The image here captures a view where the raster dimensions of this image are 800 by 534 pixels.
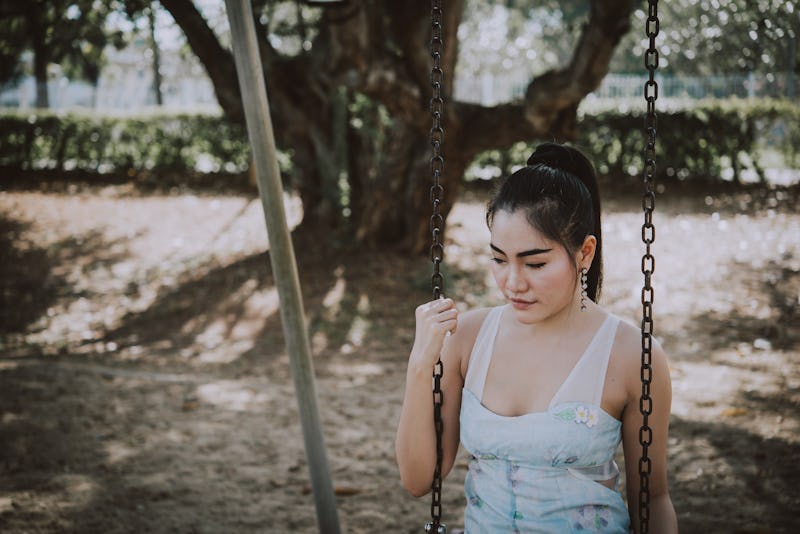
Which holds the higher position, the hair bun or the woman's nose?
the hair bun

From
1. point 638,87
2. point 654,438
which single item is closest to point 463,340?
point 654,438

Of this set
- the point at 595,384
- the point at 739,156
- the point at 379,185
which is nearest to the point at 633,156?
the point at 739,156

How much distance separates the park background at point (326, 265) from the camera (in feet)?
14.3

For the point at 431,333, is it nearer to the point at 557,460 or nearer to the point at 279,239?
the point at 557,460

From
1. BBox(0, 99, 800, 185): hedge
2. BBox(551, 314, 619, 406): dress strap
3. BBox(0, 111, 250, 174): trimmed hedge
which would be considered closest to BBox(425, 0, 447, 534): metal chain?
BBox(551, 314, 619, 406): dress strap

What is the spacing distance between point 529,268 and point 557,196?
0.22 metres

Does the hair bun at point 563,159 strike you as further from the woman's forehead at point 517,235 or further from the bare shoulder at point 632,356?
the bare shoulder at point 632,356

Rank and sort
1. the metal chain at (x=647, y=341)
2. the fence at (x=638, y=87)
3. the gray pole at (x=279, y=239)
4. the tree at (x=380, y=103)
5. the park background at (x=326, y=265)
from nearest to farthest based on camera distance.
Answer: the metal chain at (x=647, y=341)
the gray pole at (x=279, y=239)
the park background at (x=326, y=265)
the tree at (x=380, y=103)
the fence at (x=638, y=87)

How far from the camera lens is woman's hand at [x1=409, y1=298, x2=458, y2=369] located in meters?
2.14

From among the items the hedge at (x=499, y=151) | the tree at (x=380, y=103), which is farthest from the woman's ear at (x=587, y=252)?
the hedge at (x=499, y=151)

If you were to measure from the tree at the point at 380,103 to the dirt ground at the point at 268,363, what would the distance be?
2.30 feet

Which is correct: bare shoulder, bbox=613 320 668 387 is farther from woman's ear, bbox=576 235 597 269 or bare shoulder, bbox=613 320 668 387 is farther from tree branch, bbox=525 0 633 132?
tree branch, bbox=525 0 633 132

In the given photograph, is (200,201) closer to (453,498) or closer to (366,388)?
(366,388)

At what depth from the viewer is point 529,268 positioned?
6.77 feet
